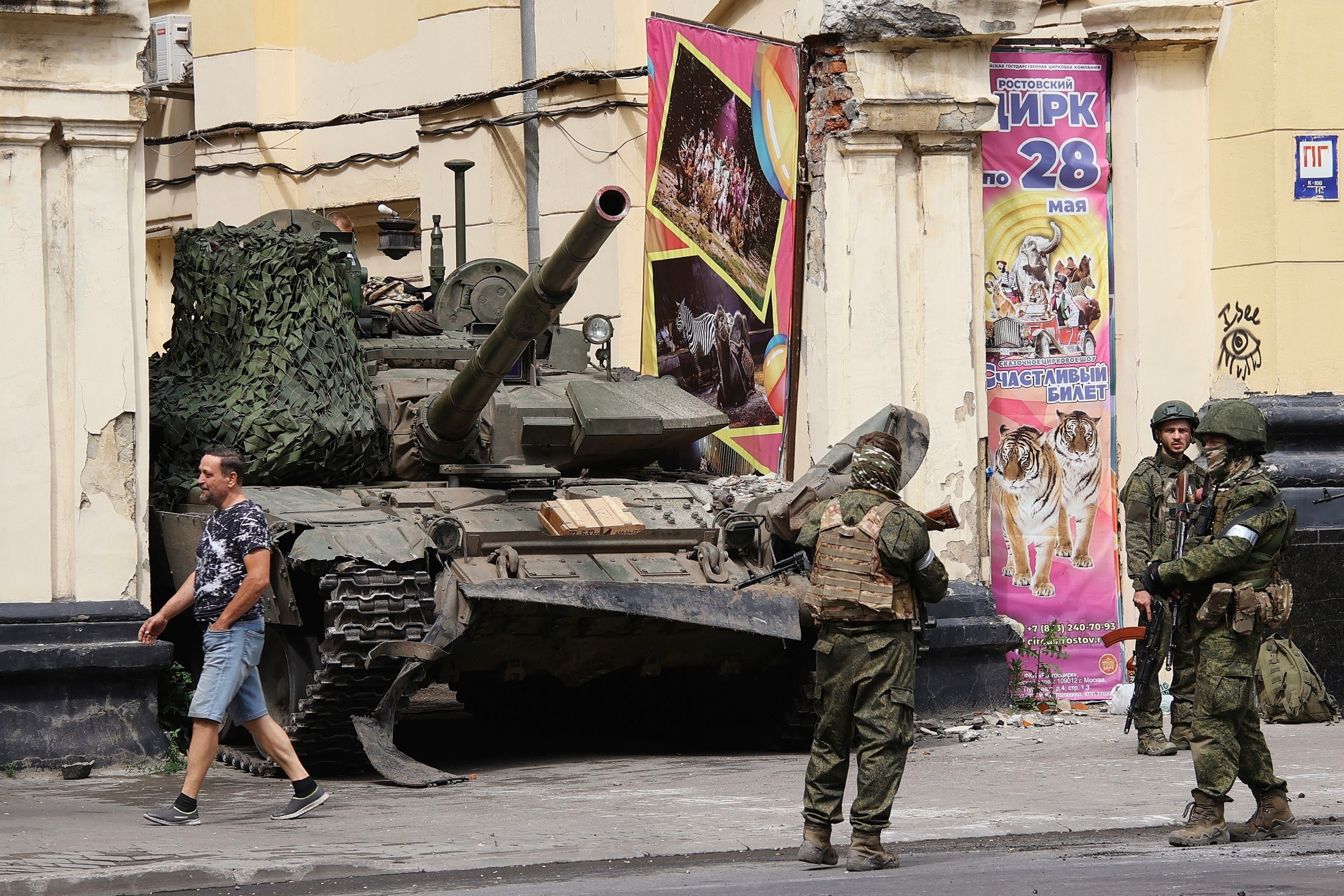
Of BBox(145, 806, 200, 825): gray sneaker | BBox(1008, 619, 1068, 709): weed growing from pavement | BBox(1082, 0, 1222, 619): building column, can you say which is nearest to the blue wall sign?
BBox(1082, 0, 1222, 619): building column

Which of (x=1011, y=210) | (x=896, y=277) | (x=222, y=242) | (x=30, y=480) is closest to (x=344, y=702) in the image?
(x=30, y=480)

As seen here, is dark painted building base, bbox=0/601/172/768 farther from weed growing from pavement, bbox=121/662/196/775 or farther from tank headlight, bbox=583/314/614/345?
tank headlight, bbox=583/314/614/345

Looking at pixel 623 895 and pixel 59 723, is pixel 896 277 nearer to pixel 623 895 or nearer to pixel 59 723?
pixel 59 723

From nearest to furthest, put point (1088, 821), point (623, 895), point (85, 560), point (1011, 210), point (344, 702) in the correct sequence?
1. point (623, 895)
2. point (1088, 821)
3. point (344, 702)
4. point (85, 560)
5. point (1011, 210)

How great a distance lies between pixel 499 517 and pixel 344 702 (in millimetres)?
1231

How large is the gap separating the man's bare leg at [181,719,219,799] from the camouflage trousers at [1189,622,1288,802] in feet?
12.3

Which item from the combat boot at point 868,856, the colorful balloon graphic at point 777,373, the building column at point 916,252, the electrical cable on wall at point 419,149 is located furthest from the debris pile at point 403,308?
the combat boot at point 868,856

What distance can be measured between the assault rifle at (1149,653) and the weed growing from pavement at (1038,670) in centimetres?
204

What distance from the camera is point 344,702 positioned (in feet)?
31.6

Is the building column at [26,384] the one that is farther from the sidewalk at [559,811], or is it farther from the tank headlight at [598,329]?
the tank headlight at [598,329]

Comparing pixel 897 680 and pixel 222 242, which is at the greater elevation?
pixel 222 242

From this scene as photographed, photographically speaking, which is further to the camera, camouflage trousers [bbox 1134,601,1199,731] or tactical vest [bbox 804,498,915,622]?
camouflage trousers [bbox 1134,601,1199,731]

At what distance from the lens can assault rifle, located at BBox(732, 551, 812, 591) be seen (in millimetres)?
8930

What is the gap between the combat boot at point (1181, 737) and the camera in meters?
9.91
